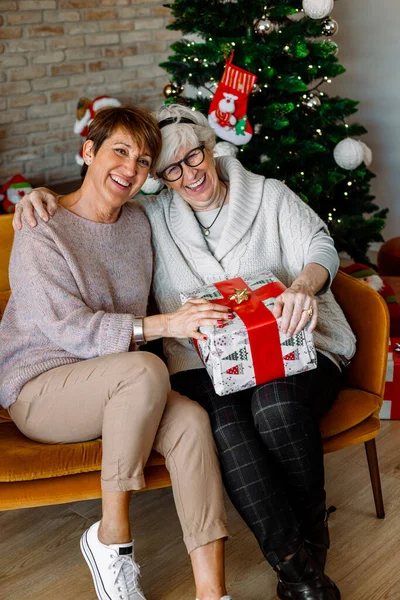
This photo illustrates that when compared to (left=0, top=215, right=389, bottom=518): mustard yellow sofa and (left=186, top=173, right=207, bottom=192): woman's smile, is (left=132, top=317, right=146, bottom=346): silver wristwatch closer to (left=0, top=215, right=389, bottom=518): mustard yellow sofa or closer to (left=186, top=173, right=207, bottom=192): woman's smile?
(left=0, top=215, right=389, bottom=518): mustard yellow sofa

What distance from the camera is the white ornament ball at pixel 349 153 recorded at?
9.98 ft

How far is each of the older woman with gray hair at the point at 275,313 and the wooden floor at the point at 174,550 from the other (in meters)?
0.17

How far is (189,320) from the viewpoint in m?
1.74

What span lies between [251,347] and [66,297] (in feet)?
1.49

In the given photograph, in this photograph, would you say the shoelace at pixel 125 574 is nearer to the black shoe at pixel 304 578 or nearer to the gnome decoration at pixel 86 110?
the black shoe at pixel 304 578

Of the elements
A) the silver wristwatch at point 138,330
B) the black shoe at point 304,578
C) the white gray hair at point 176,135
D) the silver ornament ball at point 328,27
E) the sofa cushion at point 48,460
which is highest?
the silver ornament ball at point 328,27

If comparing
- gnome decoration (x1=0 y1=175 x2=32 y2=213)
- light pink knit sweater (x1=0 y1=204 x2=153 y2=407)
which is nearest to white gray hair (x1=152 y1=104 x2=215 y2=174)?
Result: light pink knit sweater (x1=0 y1=204 x2=153 y2=407)

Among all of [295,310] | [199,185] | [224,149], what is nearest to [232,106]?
[224,149]

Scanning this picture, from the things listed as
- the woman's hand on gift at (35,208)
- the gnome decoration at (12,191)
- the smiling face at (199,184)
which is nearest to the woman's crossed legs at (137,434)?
the woman's hand on gift at (35,208)

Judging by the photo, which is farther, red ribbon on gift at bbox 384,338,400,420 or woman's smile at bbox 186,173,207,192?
red ribbon on gift at bbox 384,338,400,420

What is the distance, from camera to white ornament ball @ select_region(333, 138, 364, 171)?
3043mm

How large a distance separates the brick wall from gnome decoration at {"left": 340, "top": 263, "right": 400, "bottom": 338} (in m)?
2.03

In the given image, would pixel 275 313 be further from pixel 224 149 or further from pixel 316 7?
pixel 316 7

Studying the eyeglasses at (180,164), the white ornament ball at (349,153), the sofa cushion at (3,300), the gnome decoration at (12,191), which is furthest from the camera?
the gnome decoration at (12,191)
